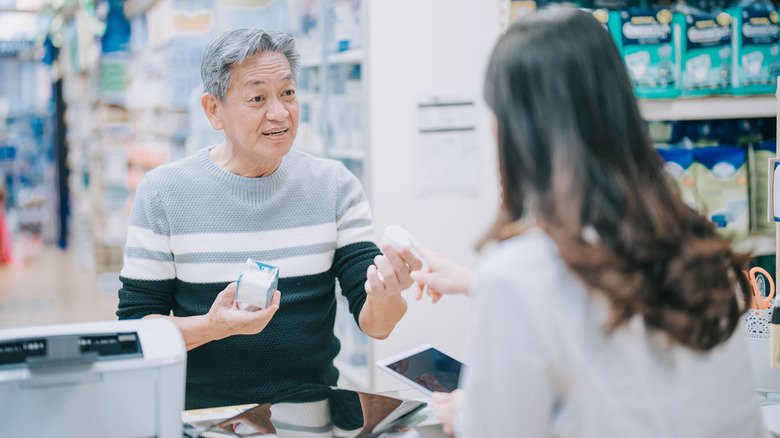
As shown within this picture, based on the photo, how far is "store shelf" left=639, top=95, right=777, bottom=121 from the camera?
3410 mm

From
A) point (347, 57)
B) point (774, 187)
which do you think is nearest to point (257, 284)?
point (774, 187)

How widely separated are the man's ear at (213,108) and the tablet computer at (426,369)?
34.6 inches

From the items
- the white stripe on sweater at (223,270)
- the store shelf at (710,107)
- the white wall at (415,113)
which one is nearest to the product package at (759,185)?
the store shelf at (710,107)

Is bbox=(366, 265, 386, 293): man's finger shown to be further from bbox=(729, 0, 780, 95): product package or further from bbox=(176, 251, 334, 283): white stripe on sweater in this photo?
bbox=(729, 0, 780, 95): product package

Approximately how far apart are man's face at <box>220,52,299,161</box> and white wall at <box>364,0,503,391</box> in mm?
1355

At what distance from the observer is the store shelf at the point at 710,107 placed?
3410mm

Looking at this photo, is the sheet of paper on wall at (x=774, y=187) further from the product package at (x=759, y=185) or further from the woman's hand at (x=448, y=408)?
the product package at (x=759, y=185)

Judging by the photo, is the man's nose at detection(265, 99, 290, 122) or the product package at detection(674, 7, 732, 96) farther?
the product package at detection(674, 7, 732, 96)

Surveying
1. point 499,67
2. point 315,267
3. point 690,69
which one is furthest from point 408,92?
point 499,67

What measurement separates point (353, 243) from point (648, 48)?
68.1 inches

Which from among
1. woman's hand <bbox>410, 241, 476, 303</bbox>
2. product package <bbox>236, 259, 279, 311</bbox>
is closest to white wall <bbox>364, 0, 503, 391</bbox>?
product package <bbox>236, 259, 279, 311</bbox>

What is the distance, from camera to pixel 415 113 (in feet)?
11.8

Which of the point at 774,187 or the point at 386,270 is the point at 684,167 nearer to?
the point at 774,187

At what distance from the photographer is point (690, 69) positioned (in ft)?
11.2
